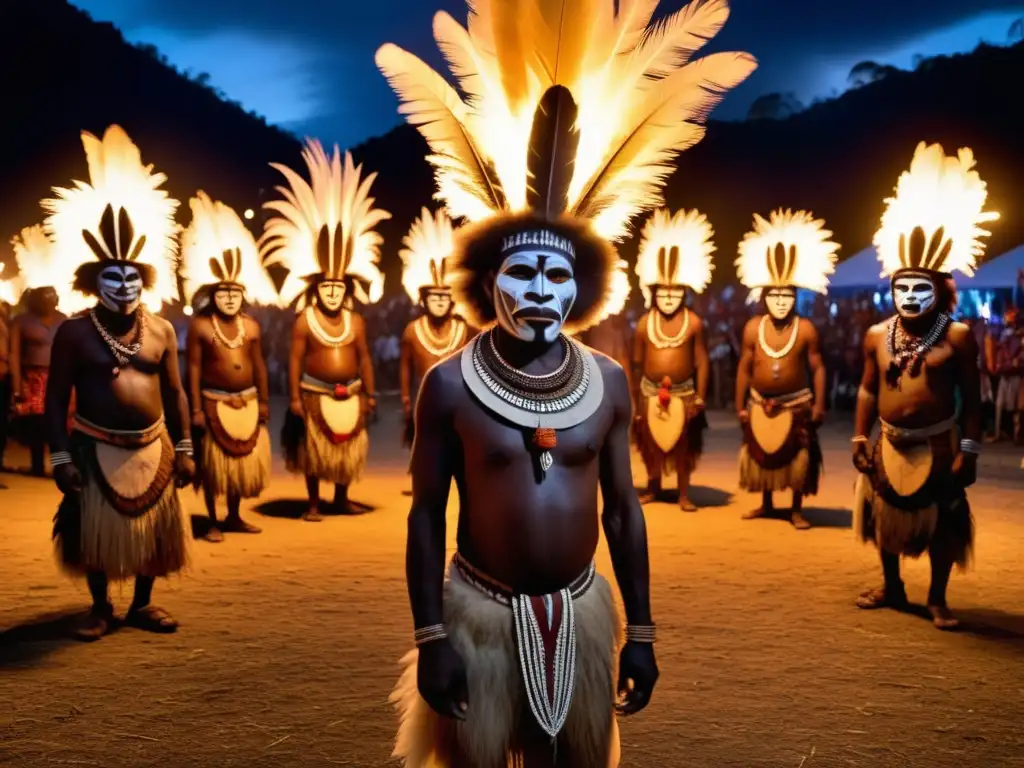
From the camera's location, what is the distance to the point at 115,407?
5.13m

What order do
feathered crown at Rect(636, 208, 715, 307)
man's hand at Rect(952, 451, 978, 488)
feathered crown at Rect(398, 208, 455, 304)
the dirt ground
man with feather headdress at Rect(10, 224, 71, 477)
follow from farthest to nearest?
man with feather headdress at Rect(10, 224, 71, 477) < feathered crown at Rect(398, 208, 455, 304) < feathered crown at Rect(636, 208, 715, 307) < man's hand at Rect(952, 451, 978, 488) < the dirt ground

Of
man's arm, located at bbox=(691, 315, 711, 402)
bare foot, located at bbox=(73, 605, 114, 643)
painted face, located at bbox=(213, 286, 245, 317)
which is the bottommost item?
bare foot, located at bbox=(73, 605, 114, 643)

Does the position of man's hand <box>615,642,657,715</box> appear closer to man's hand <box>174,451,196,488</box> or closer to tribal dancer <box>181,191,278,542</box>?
man's hand <box>174,451,196,488</box>

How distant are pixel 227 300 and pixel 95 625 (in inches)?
127

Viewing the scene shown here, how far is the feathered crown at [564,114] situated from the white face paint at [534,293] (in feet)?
0.31

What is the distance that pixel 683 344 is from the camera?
28.7 feet

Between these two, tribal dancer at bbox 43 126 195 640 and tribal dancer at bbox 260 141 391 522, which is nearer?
tribal dancer at bbox 43 126 195 640

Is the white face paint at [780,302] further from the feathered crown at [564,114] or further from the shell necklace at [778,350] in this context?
the feathered crown at [564,114]

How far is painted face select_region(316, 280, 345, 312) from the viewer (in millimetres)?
8367

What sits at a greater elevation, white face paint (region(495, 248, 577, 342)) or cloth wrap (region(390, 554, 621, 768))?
white face paint (region(495, 248, 577, 342))

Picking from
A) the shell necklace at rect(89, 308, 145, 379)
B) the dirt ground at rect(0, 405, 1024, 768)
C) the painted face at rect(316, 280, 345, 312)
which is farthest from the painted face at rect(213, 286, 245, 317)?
the shell necklace at rect(89, 308, 145, 379)

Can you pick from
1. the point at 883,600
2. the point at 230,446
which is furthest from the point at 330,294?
the point at 883,600

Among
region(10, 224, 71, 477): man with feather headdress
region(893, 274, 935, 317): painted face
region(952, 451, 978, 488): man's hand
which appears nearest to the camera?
region(952, 451, 978, 488): man's hand

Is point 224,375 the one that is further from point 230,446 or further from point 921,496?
point 921,496
